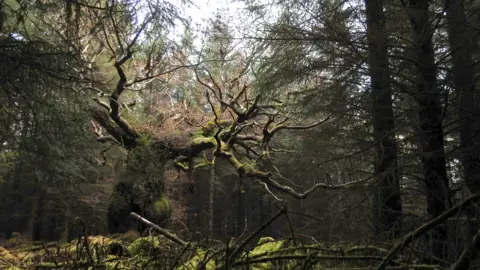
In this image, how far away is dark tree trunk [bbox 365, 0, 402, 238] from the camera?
16.1 feet

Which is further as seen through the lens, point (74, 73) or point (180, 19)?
point (180, 19)

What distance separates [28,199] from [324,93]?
69.1 feet

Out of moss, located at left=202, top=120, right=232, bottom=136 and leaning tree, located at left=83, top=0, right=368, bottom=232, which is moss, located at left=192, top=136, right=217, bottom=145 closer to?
leaning tree, located at left=83, top=0, right=368, bottom=232

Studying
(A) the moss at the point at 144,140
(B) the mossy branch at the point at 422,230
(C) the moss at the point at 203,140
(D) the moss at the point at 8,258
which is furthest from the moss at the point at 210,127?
(B) the mossy branch at the point at 422,230

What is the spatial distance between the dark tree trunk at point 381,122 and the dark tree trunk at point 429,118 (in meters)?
0.35

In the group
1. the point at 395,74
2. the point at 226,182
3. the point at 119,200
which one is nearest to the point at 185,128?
the point at 119,200

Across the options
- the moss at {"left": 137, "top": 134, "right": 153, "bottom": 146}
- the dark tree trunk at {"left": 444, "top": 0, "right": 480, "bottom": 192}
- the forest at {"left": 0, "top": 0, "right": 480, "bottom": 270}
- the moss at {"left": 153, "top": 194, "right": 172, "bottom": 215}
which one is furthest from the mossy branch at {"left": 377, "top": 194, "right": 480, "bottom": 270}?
the moss at {"left": 137, "top": 134, "right": 153, "bottom": 146}

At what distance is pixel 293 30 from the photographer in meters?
5.45

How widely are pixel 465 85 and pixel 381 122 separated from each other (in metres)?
1.21

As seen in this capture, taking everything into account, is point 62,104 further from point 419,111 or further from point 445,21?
point 445,21

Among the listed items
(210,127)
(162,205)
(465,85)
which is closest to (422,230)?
(465,85)

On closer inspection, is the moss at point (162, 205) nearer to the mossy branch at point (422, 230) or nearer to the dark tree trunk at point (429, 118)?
the dark tree trunk at point (429, 118)

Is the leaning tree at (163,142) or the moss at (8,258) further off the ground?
the leaning tree at (163,142)

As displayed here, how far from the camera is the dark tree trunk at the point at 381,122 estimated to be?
489 cm
